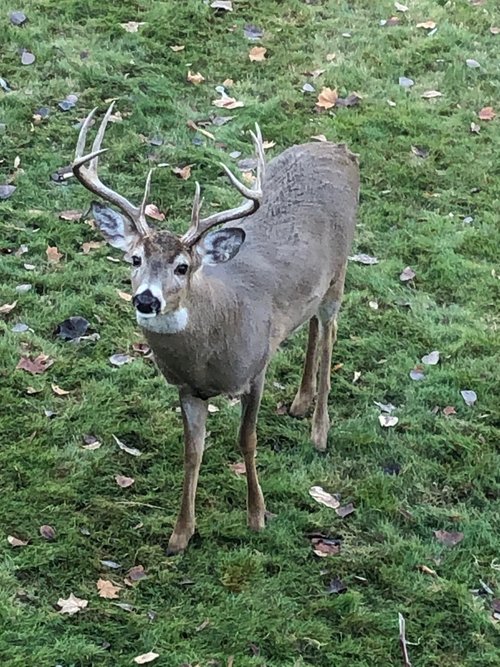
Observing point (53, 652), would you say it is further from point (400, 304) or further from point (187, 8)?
point (187, 8)

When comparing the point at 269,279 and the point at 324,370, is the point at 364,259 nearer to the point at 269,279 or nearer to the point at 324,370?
the point at 324,370

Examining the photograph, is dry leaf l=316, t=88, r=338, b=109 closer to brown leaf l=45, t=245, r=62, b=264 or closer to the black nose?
brown leaf l=45, t=245, r=62, b=264

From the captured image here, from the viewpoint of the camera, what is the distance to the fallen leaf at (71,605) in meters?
4.75

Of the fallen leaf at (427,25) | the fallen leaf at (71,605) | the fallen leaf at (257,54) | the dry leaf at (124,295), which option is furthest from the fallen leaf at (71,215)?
the fallen leaf at (427,25)

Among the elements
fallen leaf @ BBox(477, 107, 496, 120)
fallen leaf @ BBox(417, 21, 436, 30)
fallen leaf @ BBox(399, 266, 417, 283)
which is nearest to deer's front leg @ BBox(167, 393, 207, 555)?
fallen leaf @ BBox(399, 266, 417, 283)

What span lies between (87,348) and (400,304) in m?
1.92

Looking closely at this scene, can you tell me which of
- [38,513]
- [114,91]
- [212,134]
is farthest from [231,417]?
[114,91]

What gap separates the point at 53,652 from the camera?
Result: 14.9ft

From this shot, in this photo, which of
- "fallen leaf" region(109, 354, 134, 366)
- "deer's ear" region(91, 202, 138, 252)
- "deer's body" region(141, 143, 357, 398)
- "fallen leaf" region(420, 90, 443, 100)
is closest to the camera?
"deer's ear" region(91, 202, 138, 252)

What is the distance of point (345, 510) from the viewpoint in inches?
213

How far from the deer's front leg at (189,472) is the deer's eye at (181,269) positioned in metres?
0.83

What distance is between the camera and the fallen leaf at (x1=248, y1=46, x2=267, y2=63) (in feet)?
30.8

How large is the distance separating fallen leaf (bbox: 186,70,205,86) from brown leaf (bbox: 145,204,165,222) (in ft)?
6.19

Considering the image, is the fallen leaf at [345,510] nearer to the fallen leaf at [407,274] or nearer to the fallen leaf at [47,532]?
the fallen leaf at [47,532]
